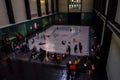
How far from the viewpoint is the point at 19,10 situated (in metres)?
23.0

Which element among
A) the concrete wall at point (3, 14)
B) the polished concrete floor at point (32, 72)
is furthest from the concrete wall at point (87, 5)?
the polished concrete floor at point (32, 72)

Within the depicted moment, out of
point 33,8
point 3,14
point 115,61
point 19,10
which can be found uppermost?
point 33,8

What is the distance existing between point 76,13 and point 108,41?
33.0m

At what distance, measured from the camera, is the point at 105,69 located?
13188 mm

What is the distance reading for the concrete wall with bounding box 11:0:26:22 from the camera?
21.7 metres

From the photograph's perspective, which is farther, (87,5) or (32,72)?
(87,5)

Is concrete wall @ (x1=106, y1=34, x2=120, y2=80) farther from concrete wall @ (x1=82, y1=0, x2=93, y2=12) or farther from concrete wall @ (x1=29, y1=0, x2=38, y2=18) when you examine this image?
concrete wall @ (x1=82, y1=0, x2=93, y2=12)

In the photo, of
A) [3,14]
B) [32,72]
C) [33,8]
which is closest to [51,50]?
[32,72]

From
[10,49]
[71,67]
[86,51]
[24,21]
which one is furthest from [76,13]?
[71,67]

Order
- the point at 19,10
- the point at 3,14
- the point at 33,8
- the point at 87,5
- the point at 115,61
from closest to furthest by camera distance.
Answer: the point at 115,61 → the point at 3,14 → the point at 19,10 → the point at 33,8 → the point at 87,5

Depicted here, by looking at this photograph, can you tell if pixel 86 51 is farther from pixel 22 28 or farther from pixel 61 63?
pixel 22 28

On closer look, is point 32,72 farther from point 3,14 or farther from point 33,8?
point 33,8

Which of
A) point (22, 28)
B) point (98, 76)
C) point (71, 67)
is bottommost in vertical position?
point (98, 76)

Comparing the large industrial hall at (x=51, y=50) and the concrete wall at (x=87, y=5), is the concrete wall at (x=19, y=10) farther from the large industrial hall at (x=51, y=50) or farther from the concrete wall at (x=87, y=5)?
the concrete wall at (x=87, y=5)
